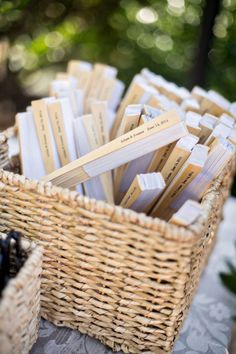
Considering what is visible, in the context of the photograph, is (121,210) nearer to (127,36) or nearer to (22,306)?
(22,306)

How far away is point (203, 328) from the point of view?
2.41ft

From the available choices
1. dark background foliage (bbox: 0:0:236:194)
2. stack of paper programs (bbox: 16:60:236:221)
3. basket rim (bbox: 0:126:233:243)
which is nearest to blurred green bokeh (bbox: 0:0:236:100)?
dark background foliage (bbox: 0:0:236:194)

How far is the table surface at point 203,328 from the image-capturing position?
2.05 ft

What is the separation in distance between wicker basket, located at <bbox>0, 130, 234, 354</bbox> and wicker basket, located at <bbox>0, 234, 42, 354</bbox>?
0.15ft

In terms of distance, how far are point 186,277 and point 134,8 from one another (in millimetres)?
1146

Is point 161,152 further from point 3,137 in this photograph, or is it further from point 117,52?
point 117,52

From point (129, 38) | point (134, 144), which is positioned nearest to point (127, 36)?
point (129, 38)

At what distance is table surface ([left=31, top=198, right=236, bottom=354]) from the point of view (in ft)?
2.05

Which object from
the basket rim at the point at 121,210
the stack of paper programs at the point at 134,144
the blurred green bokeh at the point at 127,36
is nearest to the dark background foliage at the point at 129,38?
the blurred green bokeh at the point at 127,36

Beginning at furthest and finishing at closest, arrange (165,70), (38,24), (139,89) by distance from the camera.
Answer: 1. (165,70)
2. (38,24)
3. (139,89)

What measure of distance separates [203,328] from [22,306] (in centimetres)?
36

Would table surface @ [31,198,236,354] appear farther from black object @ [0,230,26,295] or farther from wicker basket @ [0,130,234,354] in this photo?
black object @ [0,230,26,295]

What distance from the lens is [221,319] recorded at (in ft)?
2.51

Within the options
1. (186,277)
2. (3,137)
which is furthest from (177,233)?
(3,137)
